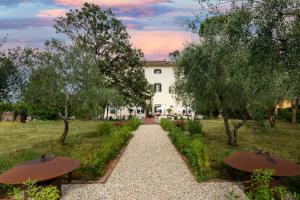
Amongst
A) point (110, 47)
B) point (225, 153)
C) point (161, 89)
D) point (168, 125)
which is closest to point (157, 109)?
point (161, 89)

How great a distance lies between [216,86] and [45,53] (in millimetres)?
9287

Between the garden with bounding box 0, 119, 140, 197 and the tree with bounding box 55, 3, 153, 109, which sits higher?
the tree with bounding box 55, 3, 153, 109

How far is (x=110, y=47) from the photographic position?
169 feet

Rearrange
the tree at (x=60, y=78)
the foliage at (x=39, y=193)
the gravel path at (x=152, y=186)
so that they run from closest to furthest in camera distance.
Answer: the foliage at (x=39, y=193), the gravel path at (x=152, y=186), the tree at (x=60, y=78)

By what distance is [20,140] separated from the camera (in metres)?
26.7

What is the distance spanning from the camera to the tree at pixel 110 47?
5078 centimetres

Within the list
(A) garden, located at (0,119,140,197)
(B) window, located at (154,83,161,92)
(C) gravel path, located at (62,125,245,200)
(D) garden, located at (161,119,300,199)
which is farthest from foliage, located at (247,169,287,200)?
(B) window, located at (154,83,161,92)

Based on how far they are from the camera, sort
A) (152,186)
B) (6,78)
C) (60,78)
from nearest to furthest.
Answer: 1. (152,186)
2. (60,78)
3. (6,78)

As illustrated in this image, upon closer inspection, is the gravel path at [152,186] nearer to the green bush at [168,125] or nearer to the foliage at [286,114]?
the green bush at [168,125]

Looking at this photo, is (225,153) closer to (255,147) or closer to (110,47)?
(255,147)

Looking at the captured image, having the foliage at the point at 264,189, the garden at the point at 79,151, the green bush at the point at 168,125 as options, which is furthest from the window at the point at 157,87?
the foliage at the point at 264,189

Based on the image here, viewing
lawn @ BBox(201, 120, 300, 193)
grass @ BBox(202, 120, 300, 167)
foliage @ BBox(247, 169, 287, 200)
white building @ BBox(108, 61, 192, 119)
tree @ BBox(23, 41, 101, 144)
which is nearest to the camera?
foliage @ BBox(247, 169, 287, 200)

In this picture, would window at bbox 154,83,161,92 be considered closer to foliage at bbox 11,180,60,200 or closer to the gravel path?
the gravel path

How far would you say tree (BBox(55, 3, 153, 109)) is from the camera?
167 feet
